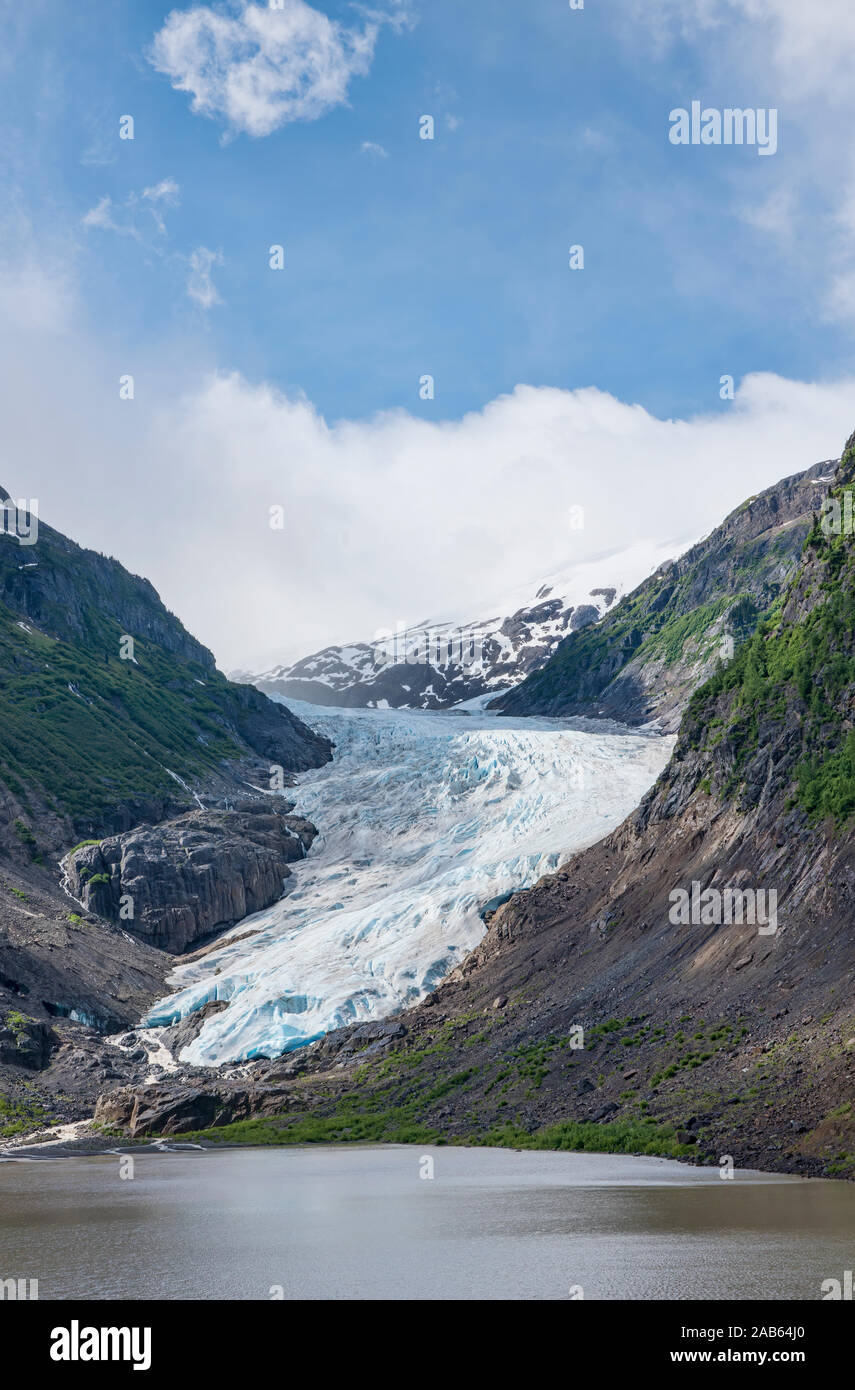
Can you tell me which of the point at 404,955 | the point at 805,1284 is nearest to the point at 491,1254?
the point at 805,1284

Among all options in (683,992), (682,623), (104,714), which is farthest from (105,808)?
(682,623)

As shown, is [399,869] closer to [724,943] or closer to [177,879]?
[177,879]

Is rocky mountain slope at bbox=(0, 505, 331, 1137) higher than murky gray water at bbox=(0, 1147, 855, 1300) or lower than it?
higher

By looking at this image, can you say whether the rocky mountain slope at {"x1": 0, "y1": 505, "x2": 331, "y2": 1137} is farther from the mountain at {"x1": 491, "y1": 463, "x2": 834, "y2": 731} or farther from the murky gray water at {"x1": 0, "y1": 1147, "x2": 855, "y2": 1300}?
the mountain at {"x1": 491, "y1": 463, "x2": 834, "y2": 731}

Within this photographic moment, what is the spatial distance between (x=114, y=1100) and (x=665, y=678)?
366 ft

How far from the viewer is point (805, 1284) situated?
17453 millimetres

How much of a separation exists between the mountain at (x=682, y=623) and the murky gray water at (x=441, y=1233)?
355 ft

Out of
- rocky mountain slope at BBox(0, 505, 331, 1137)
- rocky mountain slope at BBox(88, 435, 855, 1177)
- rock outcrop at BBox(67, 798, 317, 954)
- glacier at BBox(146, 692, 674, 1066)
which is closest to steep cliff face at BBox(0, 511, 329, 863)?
rocky mountain slope at BBox(0, 505, 331, 1137)

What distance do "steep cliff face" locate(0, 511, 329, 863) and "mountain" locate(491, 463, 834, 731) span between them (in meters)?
45.0

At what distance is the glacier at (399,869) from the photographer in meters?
76.6

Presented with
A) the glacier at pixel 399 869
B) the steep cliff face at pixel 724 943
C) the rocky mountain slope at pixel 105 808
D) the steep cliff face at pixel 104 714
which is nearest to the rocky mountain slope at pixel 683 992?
the steep cliff face at pixel 724 943

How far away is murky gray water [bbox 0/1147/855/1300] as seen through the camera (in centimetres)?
1844

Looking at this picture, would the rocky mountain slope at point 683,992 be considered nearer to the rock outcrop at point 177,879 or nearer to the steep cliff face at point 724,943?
the steep cliff face at point 724,943

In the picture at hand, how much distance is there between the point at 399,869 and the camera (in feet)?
335
